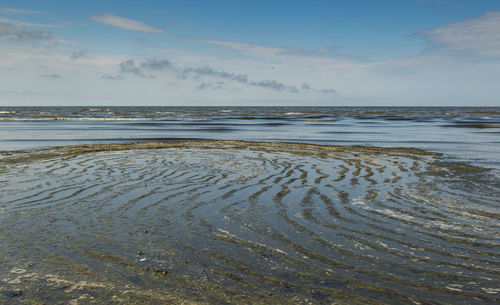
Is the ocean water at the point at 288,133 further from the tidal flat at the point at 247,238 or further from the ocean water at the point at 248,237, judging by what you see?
the tidal flat at the point at 247,238

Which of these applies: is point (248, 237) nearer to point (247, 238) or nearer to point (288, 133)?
point (247, 238)

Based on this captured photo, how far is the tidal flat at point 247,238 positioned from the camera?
4277 millimetres

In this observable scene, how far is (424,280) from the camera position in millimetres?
4543

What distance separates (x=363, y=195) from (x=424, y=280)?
4.55m

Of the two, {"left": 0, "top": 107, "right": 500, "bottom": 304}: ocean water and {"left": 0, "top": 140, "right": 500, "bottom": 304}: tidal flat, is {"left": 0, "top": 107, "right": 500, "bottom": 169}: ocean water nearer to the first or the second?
{"left": 0, "top": 107, "right": 500, "bottom": 304}: ocean water

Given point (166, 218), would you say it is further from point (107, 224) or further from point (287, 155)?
point (287, 155)

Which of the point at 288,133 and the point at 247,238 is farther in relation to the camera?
the point at 288,133

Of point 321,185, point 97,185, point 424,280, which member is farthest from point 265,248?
point 97,185

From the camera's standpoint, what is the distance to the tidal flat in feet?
14.0

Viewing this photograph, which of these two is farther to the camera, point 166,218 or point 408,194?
point 408,194

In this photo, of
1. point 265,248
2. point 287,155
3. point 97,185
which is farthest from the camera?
point 287,155

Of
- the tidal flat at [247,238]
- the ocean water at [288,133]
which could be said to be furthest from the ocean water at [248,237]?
the ocean water at [288,133]

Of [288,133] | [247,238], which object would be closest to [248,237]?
[247,238]

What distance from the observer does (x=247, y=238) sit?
5965mm
